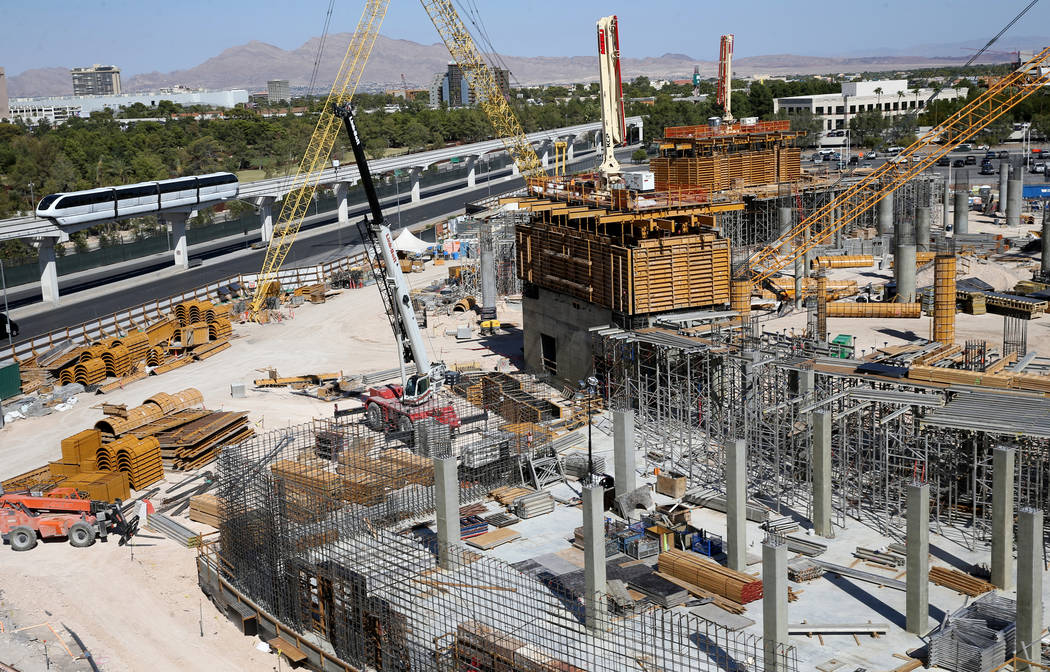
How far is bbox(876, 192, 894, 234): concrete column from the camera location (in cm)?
6931

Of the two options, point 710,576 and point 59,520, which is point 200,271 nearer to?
point 59,520

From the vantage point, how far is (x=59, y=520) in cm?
2917

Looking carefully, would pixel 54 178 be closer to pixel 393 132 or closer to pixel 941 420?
pixel 393 132

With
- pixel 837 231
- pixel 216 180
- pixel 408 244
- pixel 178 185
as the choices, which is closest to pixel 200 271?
pixel 178 185

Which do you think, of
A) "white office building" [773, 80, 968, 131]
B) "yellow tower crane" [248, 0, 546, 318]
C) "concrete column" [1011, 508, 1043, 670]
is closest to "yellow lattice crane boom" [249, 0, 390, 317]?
"yellow tower crane" [248, 0, 546, 318]

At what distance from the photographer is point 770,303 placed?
53000 mm

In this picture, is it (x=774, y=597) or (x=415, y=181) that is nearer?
(x=774, y=597)

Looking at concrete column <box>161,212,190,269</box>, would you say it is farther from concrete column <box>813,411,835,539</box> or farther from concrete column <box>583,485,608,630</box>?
concrete column <box>583,485,608,630</box>

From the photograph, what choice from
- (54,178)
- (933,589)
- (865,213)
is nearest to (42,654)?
(933,589)

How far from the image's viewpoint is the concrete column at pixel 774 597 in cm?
1923

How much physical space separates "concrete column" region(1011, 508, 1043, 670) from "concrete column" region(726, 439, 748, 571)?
6.17m

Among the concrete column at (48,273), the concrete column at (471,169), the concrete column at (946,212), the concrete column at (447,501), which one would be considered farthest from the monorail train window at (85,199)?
the concrete column at (471,169)

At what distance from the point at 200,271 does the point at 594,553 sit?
54632 mm

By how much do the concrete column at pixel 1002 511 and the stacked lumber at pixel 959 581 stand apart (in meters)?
0.40
